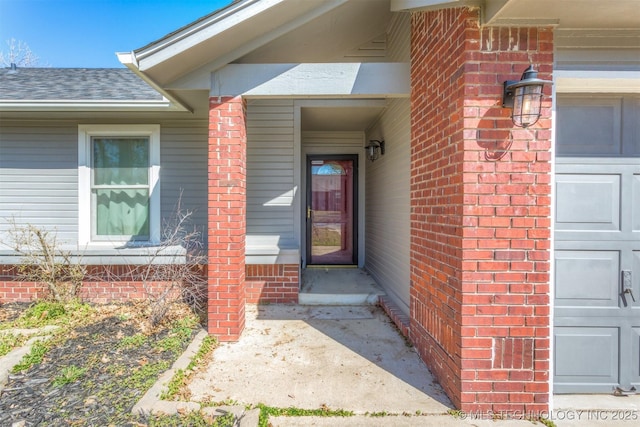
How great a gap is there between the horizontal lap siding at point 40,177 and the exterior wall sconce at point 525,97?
18.7ft

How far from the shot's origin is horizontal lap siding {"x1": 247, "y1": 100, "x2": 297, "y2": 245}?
16.1 ft

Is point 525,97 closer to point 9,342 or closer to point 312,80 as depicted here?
point 312,80

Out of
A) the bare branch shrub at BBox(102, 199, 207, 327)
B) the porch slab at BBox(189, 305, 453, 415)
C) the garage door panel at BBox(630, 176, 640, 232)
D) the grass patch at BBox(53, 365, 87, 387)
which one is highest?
the garage door panel at BBox(630, 176, 640, 232)

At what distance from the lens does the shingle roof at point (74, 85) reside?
4.57 m

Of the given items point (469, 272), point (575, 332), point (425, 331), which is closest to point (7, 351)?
point (425, 331)

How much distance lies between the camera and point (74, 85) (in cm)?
523

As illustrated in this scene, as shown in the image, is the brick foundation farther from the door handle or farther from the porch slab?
the door handle

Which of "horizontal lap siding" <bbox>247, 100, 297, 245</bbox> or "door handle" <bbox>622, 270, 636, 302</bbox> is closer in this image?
"door handle" <bbox>622, 270, 636, 302</bbox>

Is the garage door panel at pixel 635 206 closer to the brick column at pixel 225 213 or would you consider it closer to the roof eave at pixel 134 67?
the brick column at pixel 225 213

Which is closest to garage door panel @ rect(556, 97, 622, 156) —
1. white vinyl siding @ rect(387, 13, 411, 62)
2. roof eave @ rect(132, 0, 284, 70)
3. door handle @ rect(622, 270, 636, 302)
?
door handle @ rect(622, 270, 636, 302)

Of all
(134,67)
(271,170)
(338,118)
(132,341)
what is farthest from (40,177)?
(338,118)

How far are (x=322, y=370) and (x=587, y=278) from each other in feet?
7.74

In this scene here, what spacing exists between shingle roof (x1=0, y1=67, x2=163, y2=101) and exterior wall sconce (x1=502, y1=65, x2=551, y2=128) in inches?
166

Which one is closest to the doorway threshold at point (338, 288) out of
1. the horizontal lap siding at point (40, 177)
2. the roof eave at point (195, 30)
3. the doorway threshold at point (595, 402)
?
the doorway threshold at point (595, 402)
